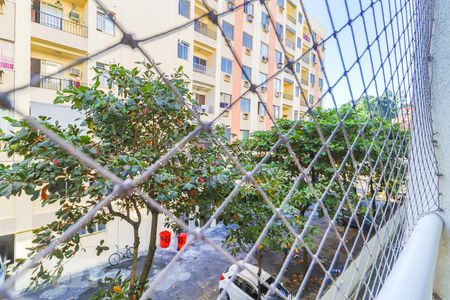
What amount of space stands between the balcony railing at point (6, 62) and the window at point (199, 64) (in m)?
2.96

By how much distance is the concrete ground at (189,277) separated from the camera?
124 inches

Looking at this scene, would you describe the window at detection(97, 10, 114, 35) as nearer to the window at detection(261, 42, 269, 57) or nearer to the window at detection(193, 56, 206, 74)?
the window at detection(193, 56, 206, 74)

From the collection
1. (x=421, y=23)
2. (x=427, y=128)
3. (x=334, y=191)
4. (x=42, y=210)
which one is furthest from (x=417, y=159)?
(x=42, y=210)

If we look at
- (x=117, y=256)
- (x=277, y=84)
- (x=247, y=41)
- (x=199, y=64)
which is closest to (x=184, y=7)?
(x=199, y=64)

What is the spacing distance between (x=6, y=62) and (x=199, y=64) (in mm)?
3246

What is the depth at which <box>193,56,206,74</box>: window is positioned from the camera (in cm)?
536

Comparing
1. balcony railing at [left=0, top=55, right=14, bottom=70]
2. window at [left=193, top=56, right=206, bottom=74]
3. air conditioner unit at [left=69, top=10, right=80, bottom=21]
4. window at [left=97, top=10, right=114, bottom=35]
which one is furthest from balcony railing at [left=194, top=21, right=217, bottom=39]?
balcony railing at [left=0, top=55, right=14, bottom=70]

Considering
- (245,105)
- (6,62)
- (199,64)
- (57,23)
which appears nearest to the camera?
(6,62)

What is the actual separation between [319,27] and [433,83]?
362 inches

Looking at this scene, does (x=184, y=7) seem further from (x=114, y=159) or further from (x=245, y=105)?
(x=114, y=159)

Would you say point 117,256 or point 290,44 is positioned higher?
point 290,44

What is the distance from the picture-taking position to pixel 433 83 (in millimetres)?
932

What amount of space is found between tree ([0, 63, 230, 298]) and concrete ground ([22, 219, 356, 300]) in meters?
1.85

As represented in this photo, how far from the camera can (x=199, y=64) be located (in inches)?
217
